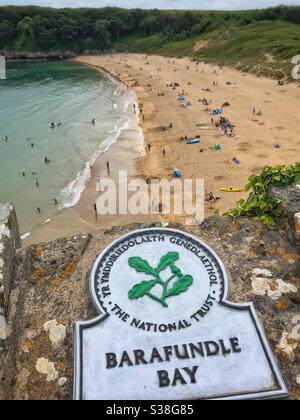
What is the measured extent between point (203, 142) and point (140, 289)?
1159 inches

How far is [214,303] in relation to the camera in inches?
224

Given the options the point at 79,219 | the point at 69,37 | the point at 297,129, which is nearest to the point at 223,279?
the point at 79,219

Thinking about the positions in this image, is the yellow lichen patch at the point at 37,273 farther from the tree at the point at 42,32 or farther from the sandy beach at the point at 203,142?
the tree at the point at 42,32

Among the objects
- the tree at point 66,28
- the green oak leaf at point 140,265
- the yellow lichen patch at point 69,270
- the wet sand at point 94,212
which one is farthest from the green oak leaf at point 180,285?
the tree at point 66,28

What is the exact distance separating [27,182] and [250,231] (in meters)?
25.0

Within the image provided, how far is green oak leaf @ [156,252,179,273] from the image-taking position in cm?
616

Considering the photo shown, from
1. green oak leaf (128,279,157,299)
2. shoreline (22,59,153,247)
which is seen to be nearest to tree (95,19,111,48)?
shoreline (22,59,153,247)

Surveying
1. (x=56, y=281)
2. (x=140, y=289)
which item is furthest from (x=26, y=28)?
(x=140, y=289)

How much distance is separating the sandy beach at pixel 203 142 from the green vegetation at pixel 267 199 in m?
12.7

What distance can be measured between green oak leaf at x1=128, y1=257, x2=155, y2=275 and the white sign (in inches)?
0.8

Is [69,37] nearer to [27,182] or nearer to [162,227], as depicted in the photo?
[27,182]

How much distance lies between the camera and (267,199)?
7742 millimetres

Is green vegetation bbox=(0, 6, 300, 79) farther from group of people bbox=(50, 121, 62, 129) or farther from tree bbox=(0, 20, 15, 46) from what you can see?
group of people bbox=(50, 121, 62, 129)

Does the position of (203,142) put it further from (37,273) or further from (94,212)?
(37,273)
